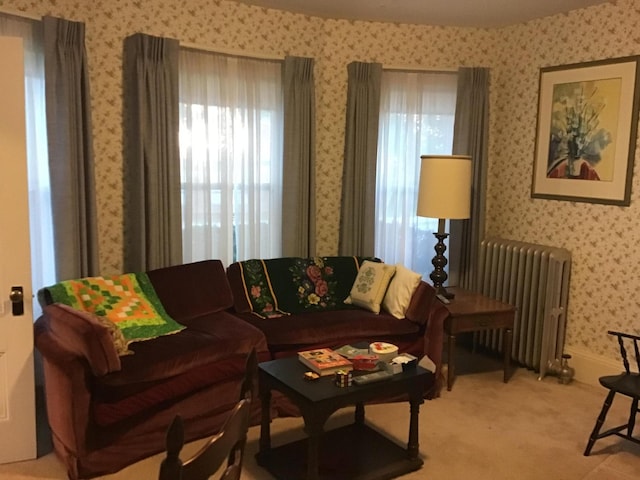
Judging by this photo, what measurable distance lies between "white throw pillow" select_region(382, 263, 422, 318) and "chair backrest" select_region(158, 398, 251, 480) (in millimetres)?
2397

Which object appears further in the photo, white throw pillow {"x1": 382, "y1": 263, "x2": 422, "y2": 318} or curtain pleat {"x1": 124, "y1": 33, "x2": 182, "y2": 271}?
white throw pillow {"x1": 382, "y1": 263, "x2": 422, "y2": 318}

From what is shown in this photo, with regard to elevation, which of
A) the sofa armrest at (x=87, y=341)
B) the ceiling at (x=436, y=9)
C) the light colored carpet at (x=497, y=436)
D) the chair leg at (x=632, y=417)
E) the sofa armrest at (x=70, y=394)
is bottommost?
the light colored carpet at (x=497, y=436)

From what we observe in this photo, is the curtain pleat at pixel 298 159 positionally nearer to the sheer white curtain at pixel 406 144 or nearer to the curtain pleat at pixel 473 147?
the sheer white curtain at pixel 406 144

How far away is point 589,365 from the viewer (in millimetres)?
4137

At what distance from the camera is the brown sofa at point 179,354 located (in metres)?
2.72

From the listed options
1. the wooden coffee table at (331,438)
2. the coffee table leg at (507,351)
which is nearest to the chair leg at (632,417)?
the coffee table leg at (507,351)

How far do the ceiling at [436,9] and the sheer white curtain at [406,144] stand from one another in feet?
1.38

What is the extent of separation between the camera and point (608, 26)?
A: 3938 mm

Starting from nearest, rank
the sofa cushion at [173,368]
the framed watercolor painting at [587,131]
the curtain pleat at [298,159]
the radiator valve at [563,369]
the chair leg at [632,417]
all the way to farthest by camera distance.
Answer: the sofa cushion at [173,368] < the chair leg at [632,417] < the framed watercolor painting at [587,131] < the radiator valve at [563,369] < the curtain pleat at [298,159]

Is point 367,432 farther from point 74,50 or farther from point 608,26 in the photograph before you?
point 608,26

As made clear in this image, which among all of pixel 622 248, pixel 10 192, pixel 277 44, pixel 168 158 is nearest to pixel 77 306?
pixel 10 192

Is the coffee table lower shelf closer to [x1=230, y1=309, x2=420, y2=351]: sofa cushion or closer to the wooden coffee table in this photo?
the wooden coffee table

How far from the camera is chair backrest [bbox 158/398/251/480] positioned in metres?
1.24

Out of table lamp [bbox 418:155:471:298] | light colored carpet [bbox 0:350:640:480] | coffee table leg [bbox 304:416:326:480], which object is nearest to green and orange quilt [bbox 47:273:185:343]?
light colored carpet [bbox 0:350:640:480]
